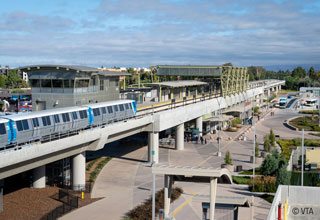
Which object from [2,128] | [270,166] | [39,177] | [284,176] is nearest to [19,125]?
[2,128]

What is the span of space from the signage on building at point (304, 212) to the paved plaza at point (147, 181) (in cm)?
203

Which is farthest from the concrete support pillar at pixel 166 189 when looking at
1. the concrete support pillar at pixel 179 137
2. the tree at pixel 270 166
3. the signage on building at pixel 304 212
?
the concrete support pillar at pixel 179 137

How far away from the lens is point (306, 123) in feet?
292

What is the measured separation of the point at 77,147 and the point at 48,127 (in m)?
4.26

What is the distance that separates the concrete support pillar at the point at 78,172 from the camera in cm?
3738

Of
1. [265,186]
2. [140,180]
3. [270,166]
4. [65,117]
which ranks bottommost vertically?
[140,180]

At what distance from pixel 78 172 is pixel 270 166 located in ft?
64.8

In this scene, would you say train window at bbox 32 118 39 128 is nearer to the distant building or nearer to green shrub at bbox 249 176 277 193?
the distant building

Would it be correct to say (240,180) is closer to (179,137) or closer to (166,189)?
(179,137)

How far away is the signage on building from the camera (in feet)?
107

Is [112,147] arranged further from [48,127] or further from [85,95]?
[48,127]

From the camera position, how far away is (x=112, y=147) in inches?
2381

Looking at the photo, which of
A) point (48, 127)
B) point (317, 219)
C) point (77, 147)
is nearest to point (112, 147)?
point (77, 147)

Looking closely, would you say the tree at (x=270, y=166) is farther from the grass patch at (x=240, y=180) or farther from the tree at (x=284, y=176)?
the tree at (x=284, y=176)
